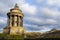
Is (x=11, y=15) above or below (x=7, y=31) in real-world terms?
above

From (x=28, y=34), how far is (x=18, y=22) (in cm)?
380

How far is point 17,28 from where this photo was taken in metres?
43.0

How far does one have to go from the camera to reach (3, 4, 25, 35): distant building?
42.9 metres

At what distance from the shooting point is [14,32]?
43156 millimetres

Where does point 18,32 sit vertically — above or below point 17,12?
below

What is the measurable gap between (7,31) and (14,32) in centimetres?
171

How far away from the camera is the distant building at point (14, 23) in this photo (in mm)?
42875

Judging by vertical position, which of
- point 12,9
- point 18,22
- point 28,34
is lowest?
point 28,34

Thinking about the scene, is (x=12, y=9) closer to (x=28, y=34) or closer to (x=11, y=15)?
(x=11, y=15)

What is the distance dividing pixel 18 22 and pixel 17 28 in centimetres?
158

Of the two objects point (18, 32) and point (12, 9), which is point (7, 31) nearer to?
point (18, 32)

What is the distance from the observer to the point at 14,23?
4328 centimetres

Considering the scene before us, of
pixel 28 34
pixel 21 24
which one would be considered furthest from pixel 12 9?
pixel 28 34

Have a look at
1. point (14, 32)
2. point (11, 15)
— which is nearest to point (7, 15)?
point (11, 15)
